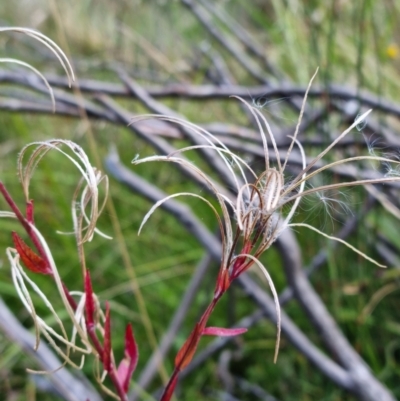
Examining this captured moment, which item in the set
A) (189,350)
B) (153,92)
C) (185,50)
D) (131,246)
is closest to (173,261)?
(131,246)

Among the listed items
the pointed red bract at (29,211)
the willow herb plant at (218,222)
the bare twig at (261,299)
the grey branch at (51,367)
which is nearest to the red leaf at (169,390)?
the willow herb plant at (218,222)

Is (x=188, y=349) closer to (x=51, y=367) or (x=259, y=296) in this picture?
(x=51, y=367)

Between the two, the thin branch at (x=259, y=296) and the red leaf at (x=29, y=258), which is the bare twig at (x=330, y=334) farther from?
the red leaf at (x=29, y=258)

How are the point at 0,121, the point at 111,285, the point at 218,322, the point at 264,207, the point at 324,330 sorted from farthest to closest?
the point at 0,121 < the point at 111,285 < the point at 218,322 < the point at 324,330 < the point at 264,207

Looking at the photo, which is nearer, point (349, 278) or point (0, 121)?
point (349, 278)

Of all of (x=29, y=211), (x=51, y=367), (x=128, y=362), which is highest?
(x=29, y=211)

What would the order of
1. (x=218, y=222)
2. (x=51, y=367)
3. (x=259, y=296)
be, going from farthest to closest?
(x=259, y=296)
(x=51, y=367)
(x=218, y=222)

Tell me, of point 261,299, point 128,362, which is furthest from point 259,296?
point 128,362

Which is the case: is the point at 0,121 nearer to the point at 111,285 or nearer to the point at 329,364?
the point at 111,285

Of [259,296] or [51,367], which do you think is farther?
[259,296]
